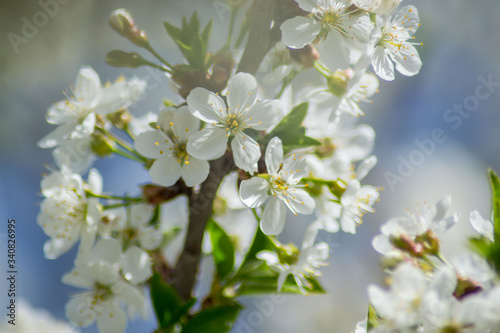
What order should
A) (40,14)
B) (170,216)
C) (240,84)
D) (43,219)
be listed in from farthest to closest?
(40,14)
(170,216)
(43,219)
(240,84)

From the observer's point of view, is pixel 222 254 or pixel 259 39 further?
pixel 222 254

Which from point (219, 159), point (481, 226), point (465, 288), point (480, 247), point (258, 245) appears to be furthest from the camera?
point (258, 245)

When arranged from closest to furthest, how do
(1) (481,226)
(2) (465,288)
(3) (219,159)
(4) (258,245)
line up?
(2) (465,288) → (1) (481,226) → (3) (219,159) → (4) (258,245)

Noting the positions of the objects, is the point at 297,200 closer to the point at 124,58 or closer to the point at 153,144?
the point at 153,144

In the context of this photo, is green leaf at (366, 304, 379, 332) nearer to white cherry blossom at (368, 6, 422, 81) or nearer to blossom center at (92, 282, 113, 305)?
white cherry blossom at (368, 6, 422, 81)

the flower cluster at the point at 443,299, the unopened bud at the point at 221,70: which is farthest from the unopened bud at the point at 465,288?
the unopened bud at the point at 221,70

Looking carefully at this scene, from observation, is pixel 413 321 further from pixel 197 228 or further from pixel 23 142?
pixel 23 142

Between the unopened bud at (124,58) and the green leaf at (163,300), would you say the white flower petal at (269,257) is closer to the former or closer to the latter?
the green leaf at (163,300)

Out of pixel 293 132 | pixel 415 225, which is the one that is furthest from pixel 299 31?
pixel 415 225

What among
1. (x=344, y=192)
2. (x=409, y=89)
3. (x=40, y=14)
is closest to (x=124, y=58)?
(x=344, y=192)
